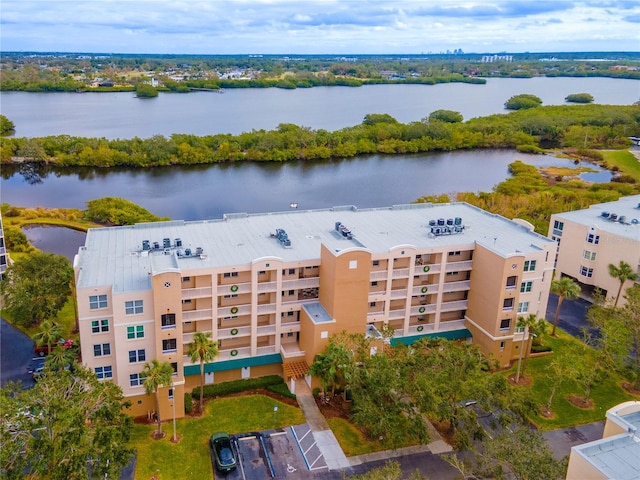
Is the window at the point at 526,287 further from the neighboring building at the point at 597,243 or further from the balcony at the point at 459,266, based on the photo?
the neighboring building at the point at 597,243

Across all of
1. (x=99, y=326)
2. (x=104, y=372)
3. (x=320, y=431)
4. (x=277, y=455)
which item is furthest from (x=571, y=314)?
(x=99, y=326)

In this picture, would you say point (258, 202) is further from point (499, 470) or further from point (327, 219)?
point (499, 470)

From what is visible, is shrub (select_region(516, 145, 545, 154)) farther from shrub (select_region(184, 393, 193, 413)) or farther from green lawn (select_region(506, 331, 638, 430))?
shrub (select_region(184, 393, 193, 413))

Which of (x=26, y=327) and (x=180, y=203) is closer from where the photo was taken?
(x=26, y=327)

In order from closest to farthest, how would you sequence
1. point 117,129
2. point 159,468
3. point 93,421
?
1. point 93,421
2. point 159,468
3. point 117,129

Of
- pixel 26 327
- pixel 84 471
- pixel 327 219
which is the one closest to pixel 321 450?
pixel 84 471

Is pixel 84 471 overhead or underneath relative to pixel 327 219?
underneath

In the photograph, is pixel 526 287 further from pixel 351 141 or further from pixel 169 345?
pixel 351 141
